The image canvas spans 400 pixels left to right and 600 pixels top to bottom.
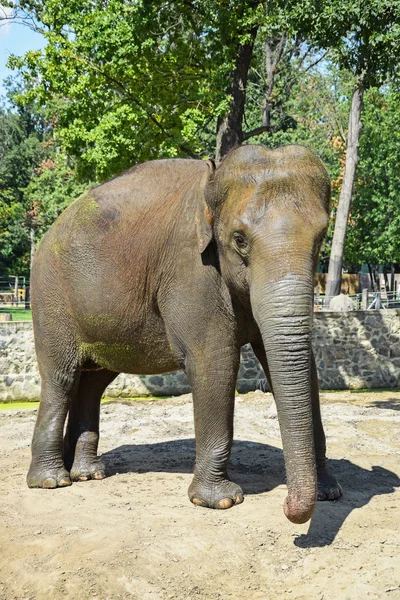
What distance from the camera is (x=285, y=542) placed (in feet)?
18.2

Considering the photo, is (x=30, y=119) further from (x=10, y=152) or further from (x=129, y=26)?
(x=129, y=26)

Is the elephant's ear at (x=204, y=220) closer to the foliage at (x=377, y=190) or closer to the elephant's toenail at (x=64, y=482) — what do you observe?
the elephant's toenail at (x=64, y=482)

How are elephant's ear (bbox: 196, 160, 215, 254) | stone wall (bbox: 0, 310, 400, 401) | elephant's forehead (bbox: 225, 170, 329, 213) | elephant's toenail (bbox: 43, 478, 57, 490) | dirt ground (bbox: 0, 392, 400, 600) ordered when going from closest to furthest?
dirt ground (bbox: 0, 392, 400, 600), elephant's forehead (bbox: 225, 170, 329, 213), elephant's ear (bbox: 196, 160, 215, 254), elephant's toenail (bbox: 43, 478, 57, 490), stone wall (bbox: 0, 310, 400, 401)

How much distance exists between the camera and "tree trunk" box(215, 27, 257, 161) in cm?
1595

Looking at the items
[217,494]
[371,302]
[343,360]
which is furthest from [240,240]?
[371,302]

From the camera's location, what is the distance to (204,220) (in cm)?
618

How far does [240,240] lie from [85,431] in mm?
3140

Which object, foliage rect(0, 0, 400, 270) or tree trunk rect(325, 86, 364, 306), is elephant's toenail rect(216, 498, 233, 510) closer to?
foliage rect(0, 0, 400, 270)

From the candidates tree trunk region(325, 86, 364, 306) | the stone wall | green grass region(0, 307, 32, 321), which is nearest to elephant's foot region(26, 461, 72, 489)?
the stone wall

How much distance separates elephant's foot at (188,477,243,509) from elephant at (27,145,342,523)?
0.01 m

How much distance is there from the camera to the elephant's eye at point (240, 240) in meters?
5.74

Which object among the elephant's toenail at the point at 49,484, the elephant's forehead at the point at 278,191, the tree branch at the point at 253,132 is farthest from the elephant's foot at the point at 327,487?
the tree branch at the point at 253,132

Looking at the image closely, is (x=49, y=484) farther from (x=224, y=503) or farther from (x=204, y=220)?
(x=204, y=220)

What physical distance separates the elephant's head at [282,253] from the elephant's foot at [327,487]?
1.59m
